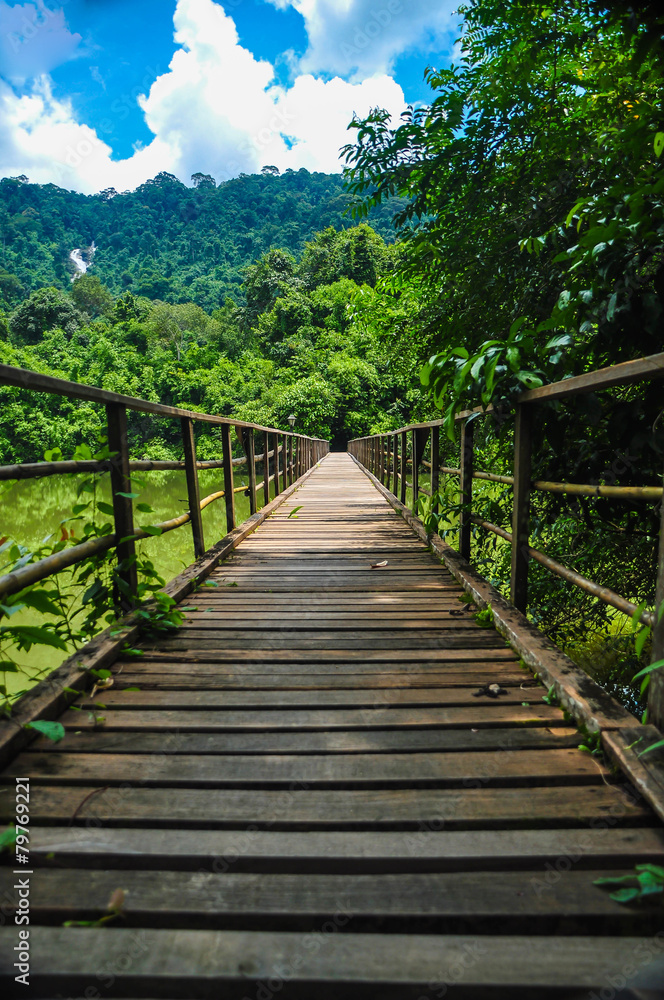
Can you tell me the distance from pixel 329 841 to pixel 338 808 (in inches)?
3.7

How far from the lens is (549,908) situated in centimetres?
86

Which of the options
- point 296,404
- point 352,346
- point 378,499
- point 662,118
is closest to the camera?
point 662,118

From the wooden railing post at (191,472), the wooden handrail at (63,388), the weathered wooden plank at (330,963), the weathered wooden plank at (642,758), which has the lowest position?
the weathered wooden plank at (330,963)

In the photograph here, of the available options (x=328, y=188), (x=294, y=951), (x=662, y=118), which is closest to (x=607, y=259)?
(x=662, y=118)

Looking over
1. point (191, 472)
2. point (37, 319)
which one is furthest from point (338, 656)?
point (37, 319)

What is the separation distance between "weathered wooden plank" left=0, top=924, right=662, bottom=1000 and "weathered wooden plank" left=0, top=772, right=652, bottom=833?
0.21m

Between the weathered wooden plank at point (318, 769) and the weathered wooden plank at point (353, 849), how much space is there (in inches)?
5.7

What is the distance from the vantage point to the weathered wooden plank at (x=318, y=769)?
3.85 feet

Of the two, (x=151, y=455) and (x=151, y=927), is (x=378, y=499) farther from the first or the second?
(x=151, y=455)

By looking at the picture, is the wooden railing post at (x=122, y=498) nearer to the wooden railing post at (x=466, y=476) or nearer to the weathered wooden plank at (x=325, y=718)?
the weathered wooden plank at (x=325, y=718)

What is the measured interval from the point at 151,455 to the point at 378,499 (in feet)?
61.0

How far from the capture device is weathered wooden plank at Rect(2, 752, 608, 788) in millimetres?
1174

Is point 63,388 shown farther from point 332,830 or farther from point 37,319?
point 37,319

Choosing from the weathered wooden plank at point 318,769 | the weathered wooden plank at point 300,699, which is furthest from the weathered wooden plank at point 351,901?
the weathered wooden plank at point 300,699
